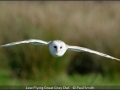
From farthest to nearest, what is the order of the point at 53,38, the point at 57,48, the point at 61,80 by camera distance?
the point at 53,38 → the point at 61,80 → the point at 57,48

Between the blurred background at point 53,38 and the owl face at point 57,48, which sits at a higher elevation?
the owl face at point 57,48

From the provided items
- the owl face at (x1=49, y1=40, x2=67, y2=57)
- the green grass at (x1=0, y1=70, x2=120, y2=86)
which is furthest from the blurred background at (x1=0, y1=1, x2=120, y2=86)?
the owl face at (x1=49, y1=40, x2=67, y2=57)

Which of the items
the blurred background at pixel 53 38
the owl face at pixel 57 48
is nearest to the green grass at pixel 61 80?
the blurred background at pixel 53 38

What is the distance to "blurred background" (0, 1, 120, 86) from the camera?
8289mm

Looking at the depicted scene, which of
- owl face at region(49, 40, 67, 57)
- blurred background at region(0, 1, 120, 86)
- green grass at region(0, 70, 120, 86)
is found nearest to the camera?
owl face at region(49, 40, 67, 57)

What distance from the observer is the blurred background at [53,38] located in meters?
8.29

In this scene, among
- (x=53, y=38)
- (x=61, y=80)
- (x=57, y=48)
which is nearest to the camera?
(x=57, y=48)

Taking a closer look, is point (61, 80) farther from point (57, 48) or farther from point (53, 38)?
point (57, 48)

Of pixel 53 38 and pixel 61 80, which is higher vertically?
pixel 53 38

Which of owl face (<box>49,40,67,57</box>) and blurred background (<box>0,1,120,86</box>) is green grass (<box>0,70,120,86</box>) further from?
owl face (<box>49,40,67,57</box>)

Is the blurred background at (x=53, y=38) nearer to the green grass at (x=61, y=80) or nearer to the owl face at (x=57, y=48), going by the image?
the green grass at (x=61, y=80)

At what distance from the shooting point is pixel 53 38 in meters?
8.49

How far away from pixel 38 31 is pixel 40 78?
3.26ft

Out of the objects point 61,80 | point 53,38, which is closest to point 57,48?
point 61,80
